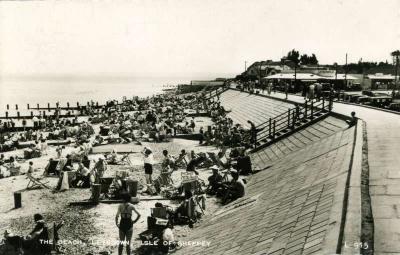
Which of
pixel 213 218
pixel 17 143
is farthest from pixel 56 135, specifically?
pixel 213 218

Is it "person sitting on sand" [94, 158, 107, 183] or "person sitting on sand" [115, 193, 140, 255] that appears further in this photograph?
"person sitting on sand" [94, 158, 107, 183]

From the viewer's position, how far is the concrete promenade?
596 centimetres

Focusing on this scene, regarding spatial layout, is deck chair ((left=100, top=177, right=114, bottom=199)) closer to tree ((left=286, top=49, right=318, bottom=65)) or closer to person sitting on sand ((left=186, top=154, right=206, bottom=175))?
person sitting on sand ((left=186, top=154, right=206, bottom=175))

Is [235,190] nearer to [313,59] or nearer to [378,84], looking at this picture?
[378,84]

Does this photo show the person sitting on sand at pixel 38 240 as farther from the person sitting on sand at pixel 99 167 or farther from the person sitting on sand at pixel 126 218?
the person sitting on sand at pixel 99 167

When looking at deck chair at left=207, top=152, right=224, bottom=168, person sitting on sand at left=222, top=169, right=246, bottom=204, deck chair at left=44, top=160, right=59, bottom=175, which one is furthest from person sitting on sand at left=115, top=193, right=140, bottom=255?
deck chair at left=44, top=160, right=59, bottom=175

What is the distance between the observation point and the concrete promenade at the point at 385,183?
235 inches

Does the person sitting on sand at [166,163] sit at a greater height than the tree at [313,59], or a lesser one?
lesser

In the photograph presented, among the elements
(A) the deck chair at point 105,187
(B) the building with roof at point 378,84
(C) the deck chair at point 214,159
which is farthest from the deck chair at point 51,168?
(B) the building with roof at point 378,84

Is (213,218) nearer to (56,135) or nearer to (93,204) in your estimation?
(93,204)

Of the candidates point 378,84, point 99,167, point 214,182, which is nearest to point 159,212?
point 214,182

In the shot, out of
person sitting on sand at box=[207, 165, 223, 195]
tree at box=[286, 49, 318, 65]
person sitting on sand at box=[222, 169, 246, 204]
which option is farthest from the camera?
tree at box=[286, 49, 318, 65]

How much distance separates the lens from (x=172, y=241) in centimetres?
986

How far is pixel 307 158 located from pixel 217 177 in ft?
9.88
